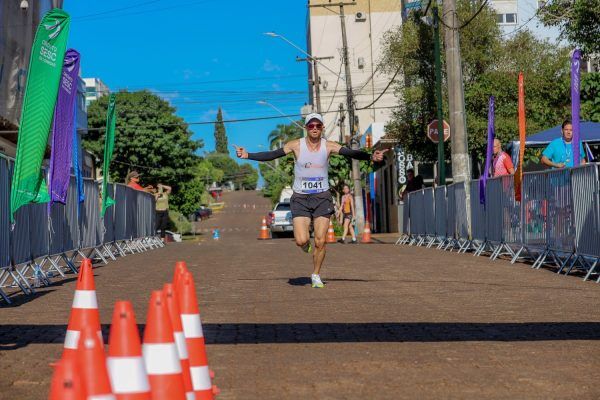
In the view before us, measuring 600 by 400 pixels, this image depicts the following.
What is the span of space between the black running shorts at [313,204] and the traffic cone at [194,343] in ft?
22.1

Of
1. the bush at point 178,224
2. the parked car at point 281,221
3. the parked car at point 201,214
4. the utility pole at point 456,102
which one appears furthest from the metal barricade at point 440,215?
the parked car at point 201,214

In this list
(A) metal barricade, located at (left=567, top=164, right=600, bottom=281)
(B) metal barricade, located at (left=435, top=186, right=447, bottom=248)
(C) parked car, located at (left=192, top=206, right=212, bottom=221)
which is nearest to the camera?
(A) metal barricade, located at (left=567, top=164, right=600, bottom=281)

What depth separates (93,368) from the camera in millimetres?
3104

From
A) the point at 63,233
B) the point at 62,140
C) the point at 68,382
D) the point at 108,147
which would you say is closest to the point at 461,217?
the point at 108,147

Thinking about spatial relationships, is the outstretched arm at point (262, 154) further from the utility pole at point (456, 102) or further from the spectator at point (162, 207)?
the spectator at point (162, 207)

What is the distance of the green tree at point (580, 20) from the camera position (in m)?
23.3

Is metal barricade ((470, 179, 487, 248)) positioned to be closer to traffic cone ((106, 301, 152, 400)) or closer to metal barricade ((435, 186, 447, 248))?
metal barricade ((435, 186, 447, 248))

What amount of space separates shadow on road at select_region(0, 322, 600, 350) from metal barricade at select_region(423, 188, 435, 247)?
55.7ft

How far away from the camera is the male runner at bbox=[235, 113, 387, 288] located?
11.8 metres

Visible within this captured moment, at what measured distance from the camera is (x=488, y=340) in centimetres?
720

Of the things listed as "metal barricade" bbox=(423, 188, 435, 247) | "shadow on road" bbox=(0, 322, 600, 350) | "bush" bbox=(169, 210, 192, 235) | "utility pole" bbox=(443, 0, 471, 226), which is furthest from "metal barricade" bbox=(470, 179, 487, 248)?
"bush" bbox=(169, 210, 192, 235)

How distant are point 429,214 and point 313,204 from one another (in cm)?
1406

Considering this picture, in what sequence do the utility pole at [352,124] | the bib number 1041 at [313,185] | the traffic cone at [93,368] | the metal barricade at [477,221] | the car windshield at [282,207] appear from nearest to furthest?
1. the traffic cone at [93,368]
2. the bib number 1041 at [313,185]
3. the metal barricade at [477,221]
4. the utility pole at [352,124]
5. the car windshield at [282,207]

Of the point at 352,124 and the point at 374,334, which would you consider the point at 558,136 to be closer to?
the point at 374,334
